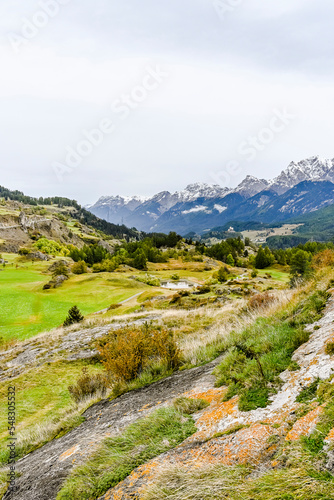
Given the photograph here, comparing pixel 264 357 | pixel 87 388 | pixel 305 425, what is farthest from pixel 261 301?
pixel 305 425

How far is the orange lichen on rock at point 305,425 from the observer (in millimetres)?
2677

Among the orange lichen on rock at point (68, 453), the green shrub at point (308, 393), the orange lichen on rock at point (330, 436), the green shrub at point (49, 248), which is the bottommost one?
the orange lichen on rock at point (68, 453)

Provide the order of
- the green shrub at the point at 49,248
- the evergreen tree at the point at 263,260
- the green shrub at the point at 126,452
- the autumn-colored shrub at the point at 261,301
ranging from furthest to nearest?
the green shrub at the point at 49,248 < the evergreen tree at the point at 263,260 < the autumn-colored shrub at the point at 261,301 < the green shrub at the point at 126,452

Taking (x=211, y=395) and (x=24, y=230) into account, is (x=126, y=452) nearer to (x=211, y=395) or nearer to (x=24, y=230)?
(x=211, y=395)

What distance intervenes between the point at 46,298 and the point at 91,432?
39813 millimetres

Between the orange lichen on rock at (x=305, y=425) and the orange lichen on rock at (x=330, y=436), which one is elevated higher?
the orange lichen on rock at (x=330, y=436)

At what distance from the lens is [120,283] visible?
52.2m

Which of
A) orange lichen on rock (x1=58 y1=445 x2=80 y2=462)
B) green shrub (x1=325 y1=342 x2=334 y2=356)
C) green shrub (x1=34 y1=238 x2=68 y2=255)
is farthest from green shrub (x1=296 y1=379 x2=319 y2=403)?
green shrub (x1=34 y1=238 x2=68 y2=255)

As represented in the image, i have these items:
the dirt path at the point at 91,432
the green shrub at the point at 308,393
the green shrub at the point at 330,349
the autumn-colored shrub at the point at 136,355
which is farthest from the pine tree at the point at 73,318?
the green shrub at the point at 308,393

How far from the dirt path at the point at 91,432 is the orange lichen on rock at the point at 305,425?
2.45m

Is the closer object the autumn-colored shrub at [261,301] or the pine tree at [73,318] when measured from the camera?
the autumn-colored shrub at [261,301]

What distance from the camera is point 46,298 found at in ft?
134

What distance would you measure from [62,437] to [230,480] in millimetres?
4885

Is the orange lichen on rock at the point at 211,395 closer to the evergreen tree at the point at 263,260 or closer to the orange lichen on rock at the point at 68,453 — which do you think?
the orange lichen on rock at the point at 68,453
